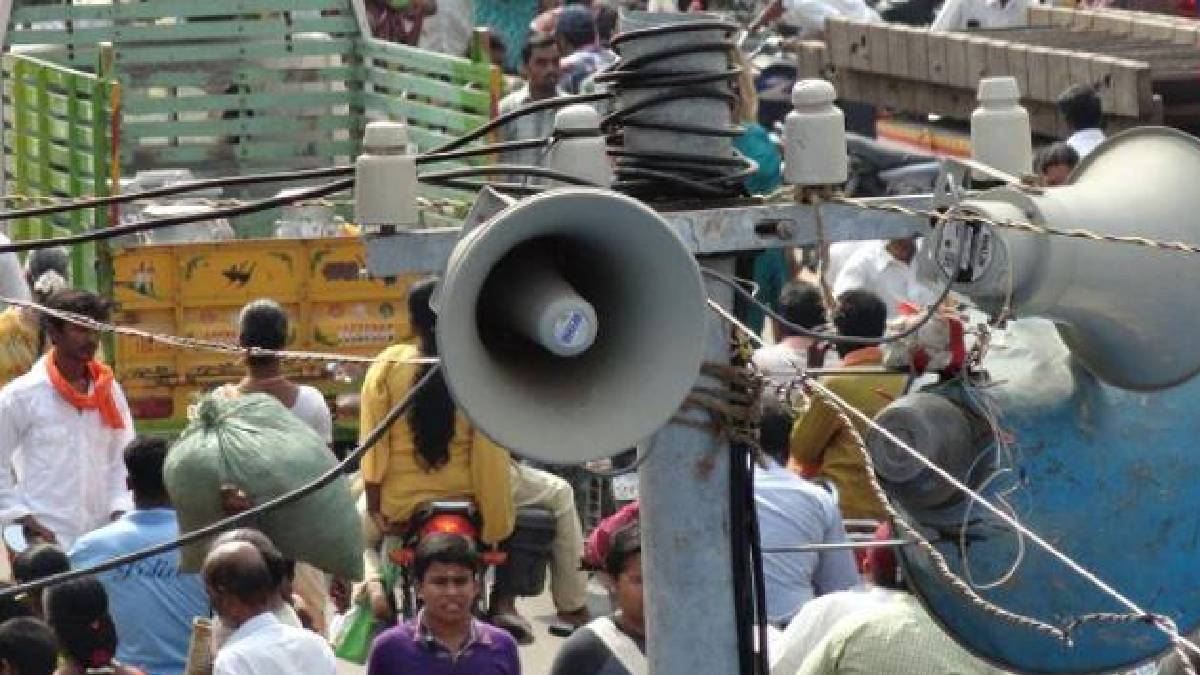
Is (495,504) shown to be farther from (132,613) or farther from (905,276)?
(905,276)

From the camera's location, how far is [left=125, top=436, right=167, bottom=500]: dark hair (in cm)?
1043

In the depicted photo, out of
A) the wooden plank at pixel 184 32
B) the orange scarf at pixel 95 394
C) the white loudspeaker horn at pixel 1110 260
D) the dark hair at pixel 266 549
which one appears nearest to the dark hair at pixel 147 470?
the dark hair at pixel 266 549

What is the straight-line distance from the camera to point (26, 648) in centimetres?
885

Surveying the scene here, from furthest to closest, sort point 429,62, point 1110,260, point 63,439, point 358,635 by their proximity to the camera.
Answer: point 429,62 → point 63,439 → point 358,635 → point 1110,260

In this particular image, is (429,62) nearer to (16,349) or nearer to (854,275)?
(854,275)

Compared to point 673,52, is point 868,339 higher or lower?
lower

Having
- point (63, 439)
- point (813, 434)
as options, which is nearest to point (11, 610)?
point (63, 439)

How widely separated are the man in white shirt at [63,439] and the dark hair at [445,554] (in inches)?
87.9

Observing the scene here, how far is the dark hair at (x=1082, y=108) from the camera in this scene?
1619 cm

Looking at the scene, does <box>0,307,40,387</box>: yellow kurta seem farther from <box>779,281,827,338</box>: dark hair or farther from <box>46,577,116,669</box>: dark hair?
<box>46,577,116,669</box>: dark hair

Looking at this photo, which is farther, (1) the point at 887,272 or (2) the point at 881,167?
(2) the point at 881,167

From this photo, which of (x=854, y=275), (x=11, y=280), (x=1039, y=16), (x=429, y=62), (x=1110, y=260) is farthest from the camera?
(x=1039, y=16)

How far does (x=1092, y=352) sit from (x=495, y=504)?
5.26 m

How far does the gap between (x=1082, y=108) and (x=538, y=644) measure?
5.00 meters
